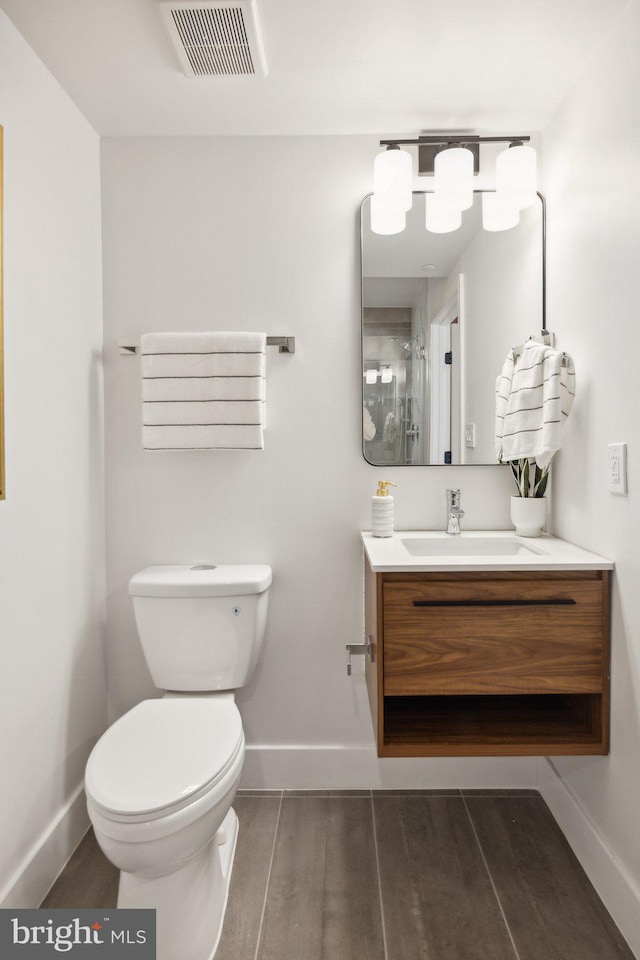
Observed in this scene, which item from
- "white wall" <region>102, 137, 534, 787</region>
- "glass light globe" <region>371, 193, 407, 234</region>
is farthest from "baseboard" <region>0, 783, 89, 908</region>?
"glass light globe" <region>371, 193, 407, 234</region>

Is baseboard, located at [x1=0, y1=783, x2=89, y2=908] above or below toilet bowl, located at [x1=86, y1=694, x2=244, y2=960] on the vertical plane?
below

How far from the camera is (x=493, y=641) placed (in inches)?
60.1

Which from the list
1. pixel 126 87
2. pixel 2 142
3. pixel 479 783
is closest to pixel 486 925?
pixel 479 783

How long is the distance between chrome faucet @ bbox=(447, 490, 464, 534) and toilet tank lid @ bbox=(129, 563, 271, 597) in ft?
2.03

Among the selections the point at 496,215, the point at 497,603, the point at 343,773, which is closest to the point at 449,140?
the point at 496,215

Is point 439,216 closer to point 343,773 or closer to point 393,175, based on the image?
point 393,175

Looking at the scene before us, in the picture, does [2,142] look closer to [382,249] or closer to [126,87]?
[126,87]

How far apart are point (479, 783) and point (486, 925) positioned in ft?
1.99

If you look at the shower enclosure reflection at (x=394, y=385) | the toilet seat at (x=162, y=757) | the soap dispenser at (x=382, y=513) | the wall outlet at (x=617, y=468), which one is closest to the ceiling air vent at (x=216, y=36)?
the shower enclosure reflection at (x=394, y=385)

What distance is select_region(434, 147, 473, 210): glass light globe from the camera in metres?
1.86

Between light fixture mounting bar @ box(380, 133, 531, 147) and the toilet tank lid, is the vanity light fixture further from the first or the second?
the toilet tank lid

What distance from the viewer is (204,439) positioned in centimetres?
189

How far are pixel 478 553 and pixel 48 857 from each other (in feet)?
4.87

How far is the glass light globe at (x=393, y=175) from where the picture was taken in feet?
6.11
